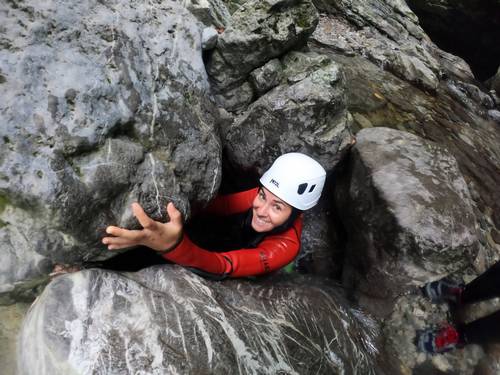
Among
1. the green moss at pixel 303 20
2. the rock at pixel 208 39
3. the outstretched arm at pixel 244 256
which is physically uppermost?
the green moss at pixel 303 20

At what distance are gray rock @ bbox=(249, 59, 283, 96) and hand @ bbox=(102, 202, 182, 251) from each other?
7.51ft

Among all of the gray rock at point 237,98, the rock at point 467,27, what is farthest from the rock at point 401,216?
the rock at point 467,27

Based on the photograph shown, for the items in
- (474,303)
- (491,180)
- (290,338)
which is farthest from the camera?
(491,180)

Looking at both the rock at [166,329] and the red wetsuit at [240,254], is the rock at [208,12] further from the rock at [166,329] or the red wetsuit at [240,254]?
the rock at [166,329]

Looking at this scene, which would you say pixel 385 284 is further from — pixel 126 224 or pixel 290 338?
pixel 126 224

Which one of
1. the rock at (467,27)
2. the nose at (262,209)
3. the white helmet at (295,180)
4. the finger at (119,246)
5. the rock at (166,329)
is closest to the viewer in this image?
the rock at (166,329)

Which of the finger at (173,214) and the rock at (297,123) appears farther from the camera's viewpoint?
the rock at (297,123)

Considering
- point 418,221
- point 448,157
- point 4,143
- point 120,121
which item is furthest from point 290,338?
point 448,157

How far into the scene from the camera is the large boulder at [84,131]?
2.56 metres

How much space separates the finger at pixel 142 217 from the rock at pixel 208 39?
216cm

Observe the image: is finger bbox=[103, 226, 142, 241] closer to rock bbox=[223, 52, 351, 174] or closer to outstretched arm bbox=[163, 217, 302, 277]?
outstretched arm bbox=[163, 217, 302, 277]

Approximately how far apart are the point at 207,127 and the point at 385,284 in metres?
2.57

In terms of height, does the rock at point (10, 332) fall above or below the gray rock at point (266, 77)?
below

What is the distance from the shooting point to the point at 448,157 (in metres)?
5.07
